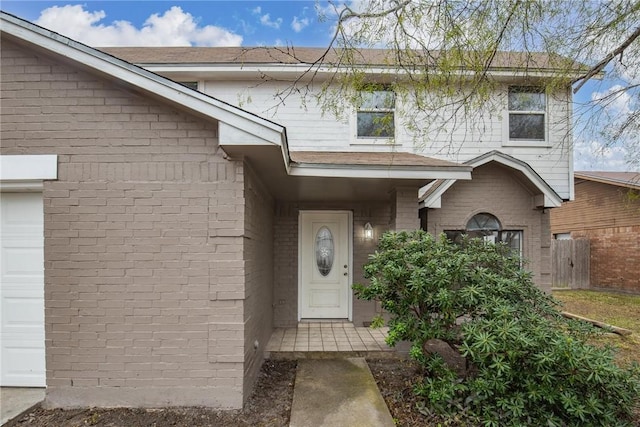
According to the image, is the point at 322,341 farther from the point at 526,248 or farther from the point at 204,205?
the point at 526,248

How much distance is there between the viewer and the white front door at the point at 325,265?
7.02m

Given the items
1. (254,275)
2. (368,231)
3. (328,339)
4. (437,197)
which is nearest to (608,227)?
(437,197)

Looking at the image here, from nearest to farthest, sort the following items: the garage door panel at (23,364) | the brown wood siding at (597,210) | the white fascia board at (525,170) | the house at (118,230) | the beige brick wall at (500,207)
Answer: the house at (118,230)
the garage door panel at (23,364)
the white fascia board at (525,170)
the beige brick wall at (500,207)
the brown wood siding at (597,210)

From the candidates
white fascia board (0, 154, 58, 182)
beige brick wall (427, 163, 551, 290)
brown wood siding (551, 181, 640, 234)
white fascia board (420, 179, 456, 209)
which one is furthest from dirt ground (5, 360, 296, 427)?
brown wood siding (551, 181, 640, 234)

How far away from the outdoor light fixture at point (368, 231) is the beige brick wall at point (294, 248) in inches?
3.2

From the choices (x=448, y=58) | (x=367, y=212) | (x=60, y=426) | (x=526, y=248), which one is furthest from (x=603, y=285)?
(x=60, y=426)

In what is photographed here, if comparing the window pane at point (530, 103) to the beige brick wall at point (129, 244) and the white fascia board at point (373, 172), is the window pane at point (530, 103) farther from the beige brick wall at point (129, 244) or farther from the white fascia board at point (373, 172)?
the beige brick wall at point (129, 244)

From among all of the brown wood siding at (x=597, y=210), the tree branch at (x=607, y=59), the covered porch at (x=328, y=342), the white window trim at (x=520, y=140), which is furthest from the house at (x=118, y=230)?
the brown wood siding at (x=597, y=210)

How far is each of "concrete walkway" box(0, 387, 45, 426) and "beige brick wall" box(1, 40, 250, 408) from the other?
0.26 meters

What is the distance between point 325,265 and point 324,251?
0.30m

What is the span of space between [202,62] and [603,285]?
15.1 m

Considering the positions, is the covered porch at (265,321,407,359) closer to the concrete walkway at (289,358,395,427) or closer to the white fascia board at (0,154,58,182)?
the concrete walkway at (289,358,395,427)

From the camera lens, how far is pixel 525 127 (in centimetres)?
733

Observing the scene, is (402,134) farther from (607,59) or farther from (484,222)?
(607,59)
